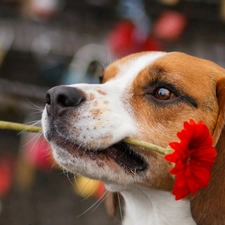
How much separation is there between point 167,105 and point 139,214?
563 millimetres

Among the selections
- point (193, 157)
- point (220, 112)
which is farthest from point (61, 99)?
point (220, 112)

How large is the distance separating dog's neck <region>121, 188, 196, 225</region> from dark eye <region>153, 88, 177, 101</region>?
422 millimetres

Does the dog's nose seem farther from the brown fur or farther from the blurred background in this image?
the blurred background

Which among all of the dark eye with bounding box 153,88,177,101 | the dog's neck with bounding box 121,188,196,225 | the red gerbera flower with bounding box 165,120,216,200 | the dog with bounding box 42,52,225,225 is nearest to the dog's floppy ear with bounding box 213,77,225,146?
the dog with bounding box 42,52,225,225

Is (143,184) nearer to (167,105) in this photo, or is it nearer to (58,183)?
(167,105)

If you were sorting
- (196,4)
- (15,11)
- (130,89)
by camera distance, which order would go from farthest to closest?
(15,11) → (196,4) → (130,89)

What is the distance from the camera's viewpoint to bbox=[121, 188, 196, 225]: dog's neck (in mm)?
2666

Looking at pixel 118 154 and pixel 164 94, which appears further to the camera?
pixel 164 94

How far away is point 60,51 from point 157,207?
396 cm

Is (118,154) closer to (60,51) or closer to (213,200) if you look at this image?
(213,200)

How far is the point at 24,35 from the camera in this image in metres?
6.63

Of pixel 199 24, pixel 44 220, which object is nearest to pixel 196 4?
pixel 199 24

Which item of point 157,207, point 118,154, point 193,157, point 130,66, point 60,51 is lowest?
point 60,51

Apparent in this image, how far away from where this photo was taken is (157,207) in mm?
2705
